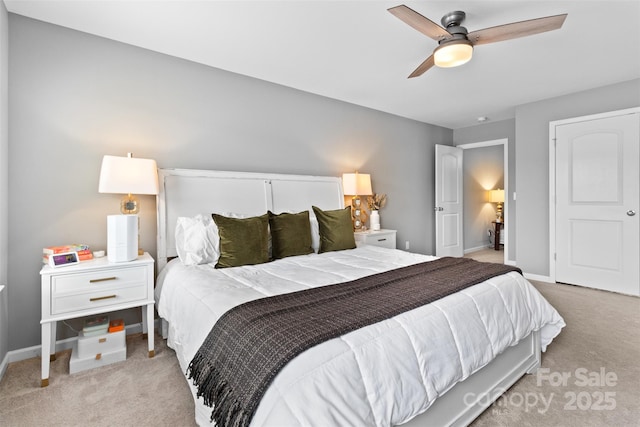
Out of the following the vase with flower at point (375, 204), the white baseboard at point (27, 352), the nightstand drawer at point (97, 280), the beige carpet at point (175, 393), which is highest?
the vase with flower at point (375, 204)

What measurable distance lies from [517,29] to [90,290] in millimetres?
3326

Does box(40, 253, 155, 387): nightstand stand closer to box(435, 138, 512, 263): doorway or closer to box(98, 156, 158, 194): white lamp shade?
box(98, 156, 158, 194): white lamp shade

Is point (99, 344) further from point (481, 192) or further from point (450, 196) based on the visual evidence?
point (481, 192)

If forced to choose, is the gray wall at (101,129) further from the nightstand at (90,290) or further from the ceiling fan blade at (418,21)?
the ceiling fan blade at (418,21)

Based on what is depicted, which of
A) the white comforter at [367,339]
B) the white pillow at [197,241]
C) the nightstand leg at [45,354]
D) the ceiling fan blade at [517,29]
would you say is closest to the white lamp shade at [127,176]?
the white pillow at [197,241]

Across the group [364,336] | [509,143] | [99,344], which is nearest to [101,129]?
[99,344]

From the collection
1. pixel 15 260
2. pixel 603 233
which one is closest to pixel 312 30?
pixel 15 260

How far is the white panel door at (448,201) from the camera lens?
5418 mm

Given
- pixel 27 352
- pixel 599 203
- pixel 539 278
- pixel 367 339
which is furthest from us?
pixel 539 278

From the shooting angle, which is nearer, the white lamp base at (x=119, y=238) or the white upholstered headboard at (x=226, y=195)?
the white lamp base at (x=119, y=238)

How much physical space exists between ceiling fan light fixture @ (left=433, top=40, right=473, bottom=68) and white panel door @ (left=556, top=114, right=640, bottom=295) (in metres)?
2.88

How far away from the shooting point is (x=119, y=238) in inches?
87.0

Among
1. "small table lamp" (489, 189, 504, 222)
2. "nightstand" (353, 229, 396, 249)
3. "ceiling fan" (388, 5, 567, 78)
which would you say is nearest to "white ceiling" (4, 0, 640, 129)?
"ceiling fan" (388, 5, 567, 78)

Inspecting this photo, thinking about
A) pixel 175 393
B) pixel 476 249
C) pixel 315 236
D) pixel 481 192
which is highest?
pixel 481 192
